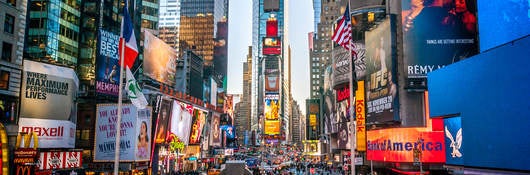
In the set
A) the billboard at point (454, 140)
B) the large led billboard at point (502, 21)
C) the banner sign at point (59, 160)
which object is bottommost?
the banner sign at point (59, 160)

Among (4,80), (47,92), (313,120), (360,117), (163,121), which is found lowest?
(163,121)

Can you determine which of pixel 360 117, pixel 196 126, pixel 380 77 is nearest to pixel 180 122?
pixel 196 126

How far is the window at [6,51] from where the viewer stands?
107 feet

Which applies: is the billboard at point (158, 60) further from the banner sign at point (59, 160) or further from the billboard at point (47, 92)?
the banner sign at point (59, 160)

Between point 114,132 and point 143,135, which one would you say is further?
point 143,135

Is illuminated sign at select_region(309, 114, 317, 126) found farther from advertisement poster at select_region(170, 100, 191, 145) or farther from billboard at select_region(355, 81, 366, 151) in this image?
billboard at select_region(355, 81, 366, 151)

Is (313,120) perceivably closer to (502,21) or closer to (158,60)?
(158,60)

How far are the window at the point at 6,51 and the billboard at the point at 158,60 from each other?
28983 millimetres

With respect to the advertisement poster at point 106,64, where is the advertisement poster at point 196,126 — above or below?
below

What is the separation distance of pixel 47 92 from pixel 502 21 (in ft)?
116

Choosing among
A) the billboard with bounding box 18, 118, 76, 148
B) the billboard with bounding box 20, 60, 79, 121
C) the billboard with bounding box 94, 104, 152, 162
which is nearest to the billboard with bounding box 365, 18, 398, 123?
the billboard with bounding box 94, 104, 152, 162

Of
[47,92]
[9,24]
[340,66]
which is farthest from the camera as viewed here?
[340,66]

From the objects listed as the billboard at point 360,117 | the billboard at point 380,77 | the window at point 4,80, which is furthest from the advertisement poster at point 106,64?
the billboard at point 380,77

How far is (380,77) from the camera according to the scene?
5159 cm
